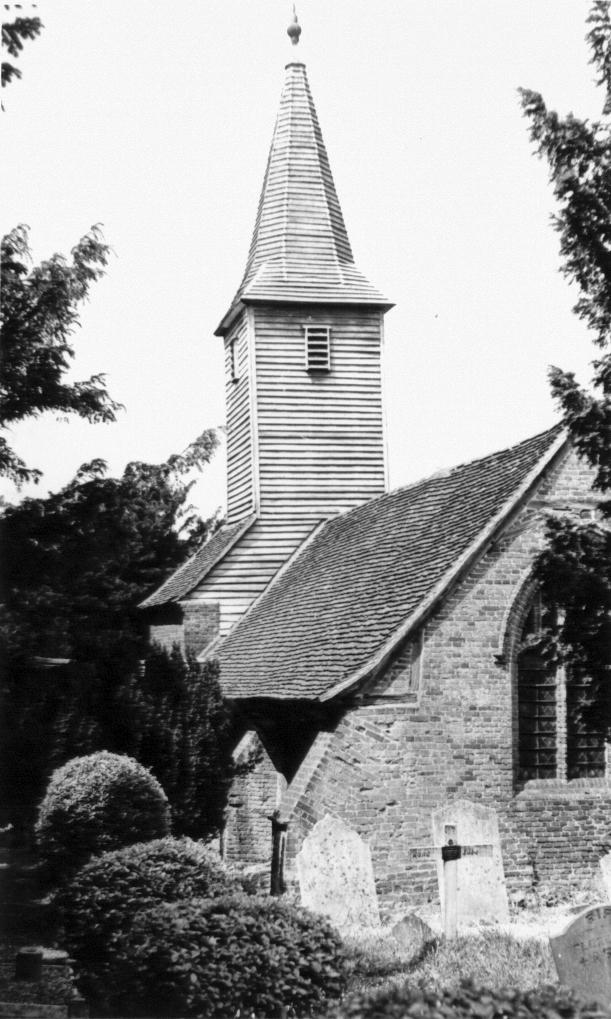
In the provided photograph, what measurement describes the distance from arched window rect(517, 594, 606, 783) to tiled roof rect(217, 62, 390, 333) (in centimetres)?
1117

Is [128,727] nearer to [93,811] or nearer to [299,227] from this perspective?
[93,811]

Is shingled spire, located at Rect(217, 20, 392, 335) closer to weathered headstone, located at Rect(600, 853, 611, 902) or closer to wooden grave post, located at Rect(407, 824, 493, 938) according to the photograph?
weathered headstone, located at Rect(600, 853, 611, 902)

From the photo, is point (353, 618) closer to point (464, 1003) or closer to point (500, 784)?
point (500, 784)

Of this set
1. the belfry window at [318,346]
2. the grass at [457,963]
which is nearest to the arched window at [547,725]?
the grass at [457,963]

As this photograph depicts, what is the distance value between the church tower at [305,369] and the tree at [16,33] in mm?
13789

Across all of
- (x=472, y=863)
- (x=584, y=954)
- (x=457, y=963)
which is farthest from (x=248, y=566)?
(x=584, y=954)

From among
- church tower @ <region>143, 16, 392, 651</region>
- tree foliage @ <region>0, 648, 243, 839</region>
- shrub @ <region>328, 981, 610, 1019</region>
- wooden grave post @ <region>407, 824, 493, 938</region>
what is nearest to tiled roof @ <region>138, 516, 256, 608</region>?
church tower @ <region>143, 16, 392, 651</region>

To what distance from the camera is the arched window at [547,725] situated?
1603 centimetres

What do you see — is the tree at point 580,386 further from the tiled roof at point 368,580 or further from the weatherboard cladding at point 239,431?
the weatherboard cladding at point 239,431

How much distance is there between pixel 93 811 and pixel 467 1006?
8287 millimetres

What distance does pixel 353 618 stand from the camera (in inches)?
672

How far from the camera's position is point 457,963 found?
11008 millimetres

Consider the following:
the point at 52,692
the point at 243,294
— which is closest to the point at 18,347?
the point at 52,692

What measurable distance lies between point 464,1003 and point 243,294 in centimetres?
1979
